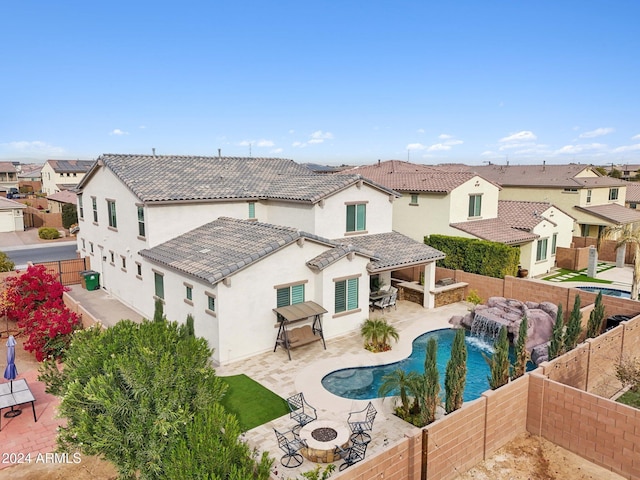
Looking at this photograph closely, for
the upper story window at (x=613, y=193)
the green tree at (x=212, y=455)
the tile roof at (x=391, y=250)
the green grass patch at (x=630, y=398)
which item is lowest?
the green grass patch at (x=630, y=398)

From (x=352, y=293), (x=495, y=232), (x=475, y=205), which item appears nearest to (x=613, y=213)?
(x=475, y=205)

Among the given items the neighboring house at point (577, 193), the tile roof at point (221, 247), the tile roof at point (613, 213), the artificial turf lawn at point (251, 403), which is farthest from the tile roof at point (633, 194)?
the artificial turf lawn at point (251, 403)

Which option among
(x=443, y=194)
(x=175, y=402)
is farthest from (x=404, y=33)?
(x=175, y=402)

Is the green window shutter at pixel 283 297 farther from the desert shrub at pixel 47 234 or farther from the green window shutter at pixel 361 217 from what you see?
the desert shrub at pixel 47 234

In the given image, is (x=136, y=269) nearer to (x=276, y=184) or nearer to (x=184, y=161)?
(x=184, y=161)

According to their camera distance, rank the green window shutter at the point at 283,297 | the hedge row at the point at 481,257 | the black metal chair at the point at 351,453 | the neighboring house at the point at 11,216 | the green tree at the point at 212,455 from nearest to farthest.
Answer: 1. the green tree at the point at 212,455
2. the black metal chair at the point at 351,453
3. the green window shutter at the point at 283,297
4. the hedge row at the point at 481,257
5. the neighboring house at the point at 11,216

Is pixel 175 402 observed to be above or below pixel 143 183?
below
